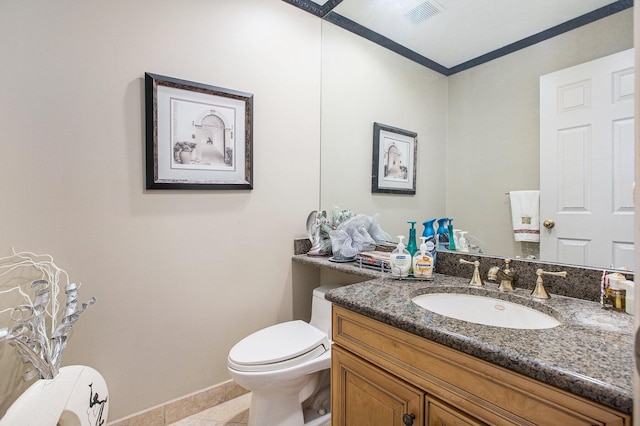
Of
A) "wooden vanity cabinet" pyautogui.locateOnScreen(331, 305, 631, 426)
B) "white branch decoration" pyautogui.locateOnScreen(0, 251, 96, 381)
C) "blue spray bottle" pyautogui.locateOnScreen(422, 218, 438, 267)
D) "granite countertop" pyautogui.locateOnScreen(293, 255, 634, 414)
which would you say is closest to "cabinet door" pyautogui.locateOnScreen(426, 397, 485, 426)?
"wooden vanity cabinet" pyautogui.locateOnScreen(331, 305, 631, 426)

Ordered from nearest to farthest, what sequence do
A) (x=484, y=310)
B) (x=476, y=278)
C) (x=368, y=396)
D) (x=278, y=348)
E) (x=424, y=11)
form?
(x=368, y=396) < (x=484, y=310) < (x=476, y=278) < (x=278, y=348) < (x=424, y=11)

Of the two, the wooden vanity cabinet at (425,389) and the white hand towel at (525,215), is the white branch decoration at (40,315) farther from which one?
the white hand towel at (525,215)

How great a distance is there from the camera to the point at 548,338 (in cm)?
72

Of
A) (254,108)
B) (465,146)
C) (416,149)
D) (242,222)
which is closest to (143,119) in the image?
(254,108)

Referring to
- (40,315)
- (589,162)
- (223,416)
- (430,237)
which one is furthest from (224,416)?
(589,162)

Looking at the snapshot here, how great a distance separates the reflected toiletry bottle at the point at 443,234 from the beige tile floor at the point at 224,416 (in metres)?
1.11

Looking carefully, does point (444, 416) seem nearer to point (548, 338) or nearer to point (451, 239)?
point (548, 338)

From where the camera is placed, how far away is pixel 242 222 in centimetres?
182

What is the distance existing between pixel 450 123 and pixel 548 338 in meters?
1.07

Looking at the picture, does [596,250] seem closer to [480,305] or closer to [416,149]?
[480,305]

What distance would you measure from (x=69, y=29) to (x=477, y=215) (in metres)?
2.01

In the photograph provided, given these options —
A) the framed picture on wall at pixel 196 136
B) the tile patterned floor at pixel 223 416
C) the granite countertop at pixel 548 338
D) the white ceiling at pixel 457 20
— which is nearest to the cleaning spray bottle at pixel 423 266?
the granite countertop at pixel 548 338

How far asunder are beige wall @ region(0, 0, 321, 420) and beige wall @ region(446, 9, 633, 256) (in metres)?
1.00

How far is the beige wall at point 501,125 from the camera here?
3.47 ft
